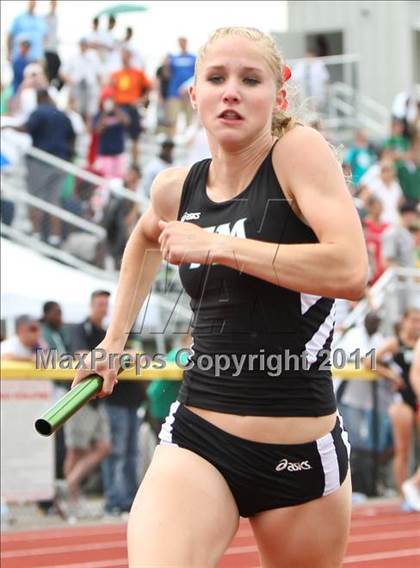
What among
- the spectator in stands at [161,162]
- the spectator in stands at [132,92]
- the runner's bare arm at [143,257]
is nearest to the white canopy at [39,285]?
the spectator in stands at [161,162]

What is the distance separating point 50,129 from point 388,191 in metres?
4.13

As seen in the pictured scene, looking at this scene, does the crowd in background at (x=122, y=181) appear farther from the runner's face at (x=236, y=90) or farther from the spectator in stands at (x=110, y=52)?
the runner's face at (x=236, y=90)

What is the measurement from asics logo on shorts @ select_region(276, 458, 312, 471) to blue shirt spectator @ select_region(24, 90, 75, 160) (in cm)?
1042

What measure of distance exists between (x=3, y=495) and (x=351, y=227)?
6975 millimetres

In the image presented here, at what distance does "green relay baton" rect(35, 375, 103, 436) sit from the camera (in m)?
3.48

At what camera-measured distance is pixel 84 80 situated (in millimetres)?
16047

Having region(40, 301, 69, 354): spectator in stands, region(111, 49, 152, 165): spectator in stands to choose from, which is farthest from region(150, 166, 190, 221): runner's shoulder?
region(111, 49, 152, 165): spectator in stands

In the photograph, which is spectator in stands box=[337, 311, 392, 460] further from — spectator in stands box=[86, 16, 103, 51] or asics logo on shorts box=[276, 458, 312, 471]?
asics logo on shorts box=[276, 458, 312, 471]

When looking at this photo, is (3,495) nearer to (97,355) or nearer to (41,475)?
(41,475)

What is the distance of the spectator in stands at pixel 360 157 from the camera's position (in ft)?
54.3

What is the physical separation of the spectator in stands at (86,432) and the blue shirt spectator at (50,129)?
3.59 metres

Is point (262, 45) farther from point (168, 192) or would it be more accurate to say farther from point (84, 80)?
point (84, 80)

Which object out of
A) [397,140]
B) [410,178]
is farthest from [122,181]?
[397,140]

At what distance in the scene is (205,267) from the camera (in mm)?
3738
